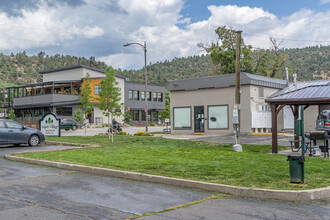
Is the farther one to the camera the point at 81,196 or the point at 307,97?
the point at 307,97

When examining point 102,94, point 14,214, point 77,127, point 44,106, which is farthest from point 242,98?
point 44,106

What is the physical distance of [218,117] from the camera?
1256 inches

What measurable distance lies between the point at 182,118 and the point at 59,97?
23953mm

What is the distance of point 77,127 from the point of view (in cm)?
4575

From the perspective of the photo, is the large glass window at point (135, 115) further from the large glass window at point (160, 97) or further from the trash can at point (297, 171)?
the trash can at point (297, 171)

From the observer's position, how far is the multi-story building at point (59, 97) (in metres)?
51.4

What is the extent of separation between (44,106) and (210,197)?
47.3 metres

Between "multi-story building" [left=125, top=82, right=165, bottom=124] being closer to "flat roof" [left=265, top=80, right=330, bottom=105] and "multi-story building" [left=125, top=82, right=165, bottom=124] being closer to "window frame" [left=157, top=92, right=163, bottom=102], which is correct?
"window frame" [left=157, top=92, right=163, bottom=102]

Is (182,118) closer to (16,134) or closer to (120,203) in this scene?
(16,134)

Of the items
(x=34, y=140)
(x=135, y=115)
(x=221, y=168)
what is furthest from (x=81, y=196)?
(x=135, y=115)

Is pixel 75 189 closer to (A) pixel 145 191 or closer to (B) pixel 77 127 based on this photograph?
(A) pixel 145 191

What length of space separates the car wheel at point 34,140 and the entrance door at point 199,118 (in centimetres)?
1629

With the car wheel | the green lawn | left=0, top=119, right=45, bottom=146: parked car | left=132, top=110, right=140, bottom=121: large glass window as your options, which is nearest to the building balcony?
left=132, top=110, right=140, bottom=121: large glass window

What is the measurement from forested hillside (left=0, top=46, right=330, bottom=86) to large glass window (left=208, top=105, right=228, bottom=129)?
161ft
